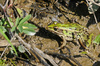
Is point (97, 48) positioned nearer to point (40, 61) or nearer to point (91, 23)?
point (91, 23)

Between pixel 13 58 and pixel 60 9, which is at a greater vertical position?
pixel 60 9

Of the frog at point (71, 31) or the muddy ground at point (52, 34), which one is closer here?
the muddy ground at point (52, 34)

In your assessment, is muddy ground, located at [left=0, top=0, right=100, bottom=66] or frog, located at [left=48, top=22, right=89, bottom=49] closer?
muddy ground, located at [left=0, top=0, right=100, bottom=66]

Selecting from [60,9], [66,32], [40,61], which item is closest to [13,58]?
[40,61]
